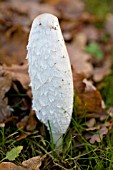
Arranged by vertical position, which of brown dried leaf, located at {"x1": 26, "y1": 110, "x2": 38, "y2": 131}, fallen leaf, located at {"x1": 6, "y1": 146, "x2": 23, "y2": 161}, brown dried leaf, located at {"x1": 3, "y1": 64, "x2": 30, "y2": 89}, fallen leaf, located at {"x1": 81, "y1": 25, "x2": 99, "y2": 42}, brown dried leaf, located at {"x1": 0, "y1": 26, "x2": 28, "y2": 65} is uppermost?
fallen leaf, located at {"x1": 81, "y1": 25, "x2": 99, "y2": 42}

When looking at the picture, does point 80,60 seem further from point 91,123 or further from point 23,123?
point 23,123

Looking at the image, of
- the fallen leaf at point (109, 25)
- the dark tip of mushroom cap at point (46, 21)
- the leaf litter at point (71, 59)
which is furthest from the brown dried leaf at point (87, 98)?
the fallen leaf at point (109, 25)

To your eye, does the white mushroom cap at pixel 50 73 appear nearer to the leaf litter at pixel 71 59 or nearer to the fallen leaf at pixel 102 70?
the leaf litter at pixel 71 59

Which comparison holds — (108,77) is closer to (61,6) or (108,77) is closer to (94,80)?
(94,80)

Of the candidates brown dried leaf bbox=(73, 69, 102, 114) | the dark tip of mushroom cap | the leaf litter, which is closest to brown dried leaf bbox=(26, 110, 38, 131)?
the leaf litter

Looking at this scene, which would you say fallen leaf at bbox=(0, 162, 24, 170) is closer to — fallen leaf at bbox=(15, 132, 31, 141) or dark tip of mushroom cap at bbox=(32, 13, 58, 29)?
fallen leaf at bbox=(15, 132, 31, 141)

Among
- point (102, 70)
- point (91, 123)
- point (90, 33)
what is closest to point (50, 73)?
point (91, 123)

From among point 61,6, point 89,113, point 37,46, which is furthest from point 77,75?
point 61,6
